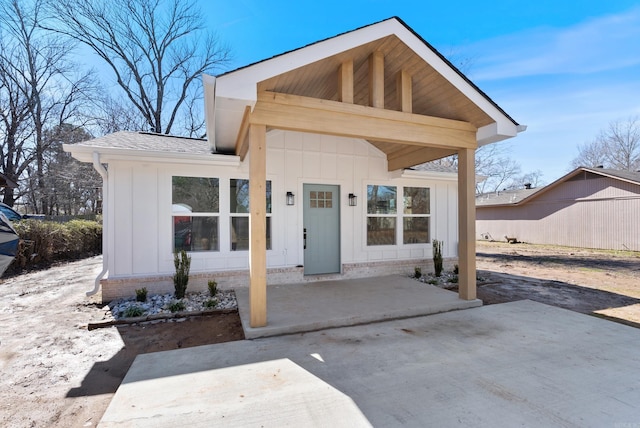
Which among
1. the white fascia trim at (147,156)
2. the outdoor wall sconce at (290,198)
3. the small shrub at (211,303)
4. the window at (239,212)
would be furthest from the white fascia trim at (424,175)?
the small shrub at (211,303)

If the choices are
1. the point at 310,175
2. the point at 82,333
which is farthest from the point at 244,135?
the point at 82,333

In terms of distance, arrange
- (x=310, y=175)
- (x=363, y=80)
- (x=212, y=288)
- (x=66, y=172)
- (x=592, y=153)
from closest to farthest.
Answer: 1. (x=363, y=80)
2. (x=212, y=288)
3. (x=310, y=175)
4. (x=66, y=172)
5. (x=592, y=153)

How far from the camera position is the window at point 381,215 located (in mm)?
7328

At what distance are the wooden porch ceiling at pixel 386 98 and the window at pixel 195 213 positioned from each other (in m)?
2.40

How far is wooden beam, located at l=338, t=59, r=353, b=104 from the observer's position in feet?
13.7

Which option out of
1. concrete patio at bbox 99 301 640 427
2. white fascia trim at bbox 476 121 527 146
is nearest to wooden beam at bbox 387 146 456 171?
white fascia trim at bbox 476 121 527 146

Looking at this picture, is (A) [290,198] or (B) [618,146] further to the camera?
(B) [618,146]

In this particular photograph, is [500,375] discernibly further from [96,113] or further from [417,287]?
[96,113]

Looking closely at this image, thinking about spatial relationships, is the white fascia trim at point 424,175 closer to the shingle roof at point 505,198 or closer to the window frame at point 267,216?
the window frame at point 267,216

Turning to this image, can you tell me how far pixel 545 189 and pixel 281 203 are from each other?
59.6 ft

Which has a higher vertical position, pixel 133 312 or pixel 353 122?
pixel 353 122

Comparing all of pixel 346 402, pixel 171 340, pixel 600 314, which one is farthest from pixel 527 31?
pixel 171 340

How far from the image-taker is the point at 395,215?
7.61 metres

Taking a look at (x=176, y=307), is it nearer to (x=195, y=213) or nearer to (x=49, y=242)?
(x=195, y=213)
